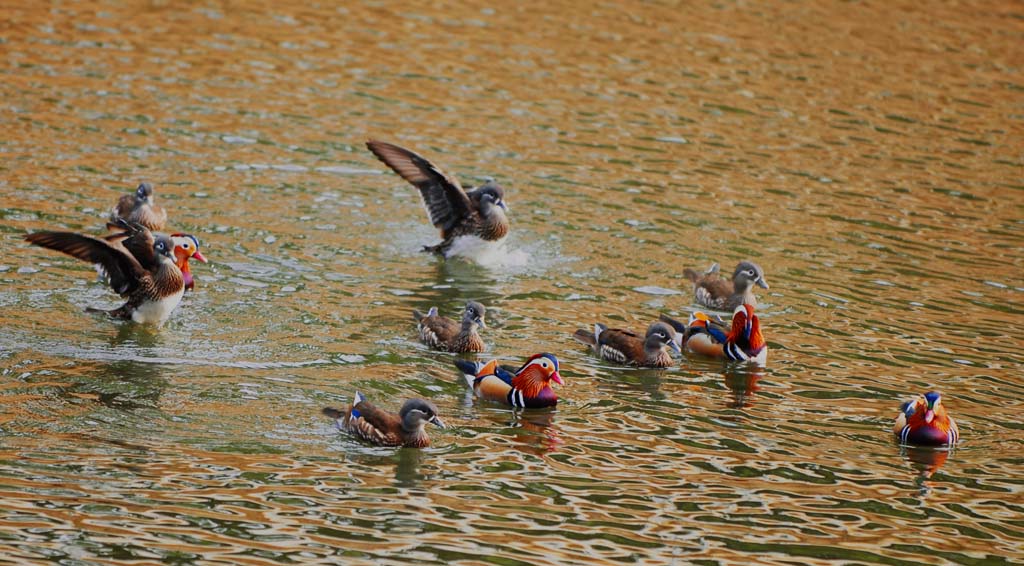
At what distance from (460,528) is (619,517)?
1402 mm

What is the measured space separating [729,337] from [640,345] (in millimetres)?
1206

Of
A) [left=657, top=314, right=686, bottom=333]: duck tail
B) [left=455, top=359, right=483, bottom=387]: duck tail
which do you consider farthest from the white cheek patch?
[left=455, top=359, right=483, bottom=387]: duck tail

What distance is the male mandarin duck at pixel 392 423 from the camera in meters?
13.0

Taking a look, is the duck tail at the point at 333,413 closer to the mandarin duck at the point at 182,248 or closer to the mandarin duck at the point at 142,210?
the mandarin duck at the point at 182,248

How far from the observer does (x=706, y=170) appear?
2500 centimetres

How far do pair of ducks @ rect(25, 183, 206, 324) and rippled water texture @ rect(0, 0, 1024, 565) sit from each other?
1.12ft

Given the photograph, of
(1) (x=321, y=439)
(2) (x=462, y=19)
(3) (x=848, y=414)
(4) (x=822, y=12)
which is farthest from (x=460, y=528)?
(4) (x=822, y=12)

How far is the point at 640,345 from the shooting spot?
634 inches

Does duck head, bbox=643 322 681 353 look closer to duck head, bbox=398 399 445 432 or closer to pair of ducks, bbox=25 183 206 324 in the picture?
duck head, bbox=398 399 445 432

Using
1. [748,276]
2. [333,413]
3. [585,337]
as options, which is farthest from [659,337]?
[333,413]

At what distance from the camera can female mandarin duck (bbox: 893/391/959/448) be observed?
13.9 metres

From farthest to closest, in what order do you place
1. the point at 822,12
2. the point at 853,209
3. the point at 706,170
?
1. the point at 822,12
2. the point at 706,170
3. the point at 853,209

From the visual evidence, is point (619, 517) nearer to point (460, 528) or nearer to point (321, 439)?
point (460, 528)

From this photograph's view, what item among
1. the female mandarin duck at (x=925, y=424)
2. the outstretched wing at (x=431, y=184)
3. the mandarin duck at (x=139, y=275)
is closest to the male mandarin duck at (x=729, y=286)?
the outstretched wing at (x=431, y=184)
